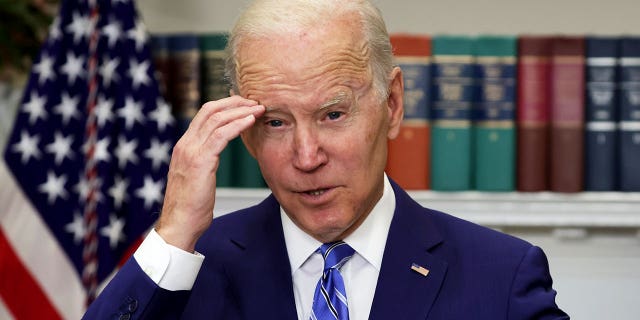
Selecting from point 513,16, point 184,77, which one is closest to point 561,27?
point 513,16

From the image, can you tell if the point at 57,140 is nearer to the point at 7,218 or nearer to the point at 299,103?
the point at 7,218

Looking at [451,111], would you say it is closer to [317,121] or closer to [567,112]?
[567,112]

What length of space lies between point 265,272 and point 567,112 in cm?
161

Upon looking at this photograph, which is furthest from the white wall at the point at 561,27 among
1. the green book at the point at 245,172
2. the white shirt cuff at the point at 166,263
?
the white shirt cuff at the point at 166,263

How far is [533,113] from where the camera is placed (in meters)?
3.04

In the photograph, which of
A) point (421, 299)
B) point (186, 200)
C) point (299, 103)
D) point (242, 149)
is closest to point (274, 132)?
point (299, 103)

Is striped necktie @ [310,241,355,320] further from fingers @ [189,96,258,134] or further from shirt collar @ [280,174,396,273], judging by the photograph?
fingers @ [189,96,258,134]

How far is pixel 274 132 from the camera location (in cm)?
162

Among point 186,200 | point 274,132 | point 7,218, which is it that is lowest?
point 7,218

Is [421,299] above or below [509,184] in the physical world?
above

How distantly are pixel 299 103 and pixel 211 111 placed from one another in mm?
173

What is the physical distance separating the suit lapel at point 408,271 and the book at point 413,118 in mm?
1262

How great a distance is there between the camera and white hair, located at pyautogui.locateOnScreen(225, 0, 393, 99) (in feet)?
5.23

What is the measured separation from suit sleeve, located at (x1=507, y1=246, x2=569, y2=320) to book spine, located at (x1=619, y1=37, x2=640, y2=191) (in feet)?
4.68
